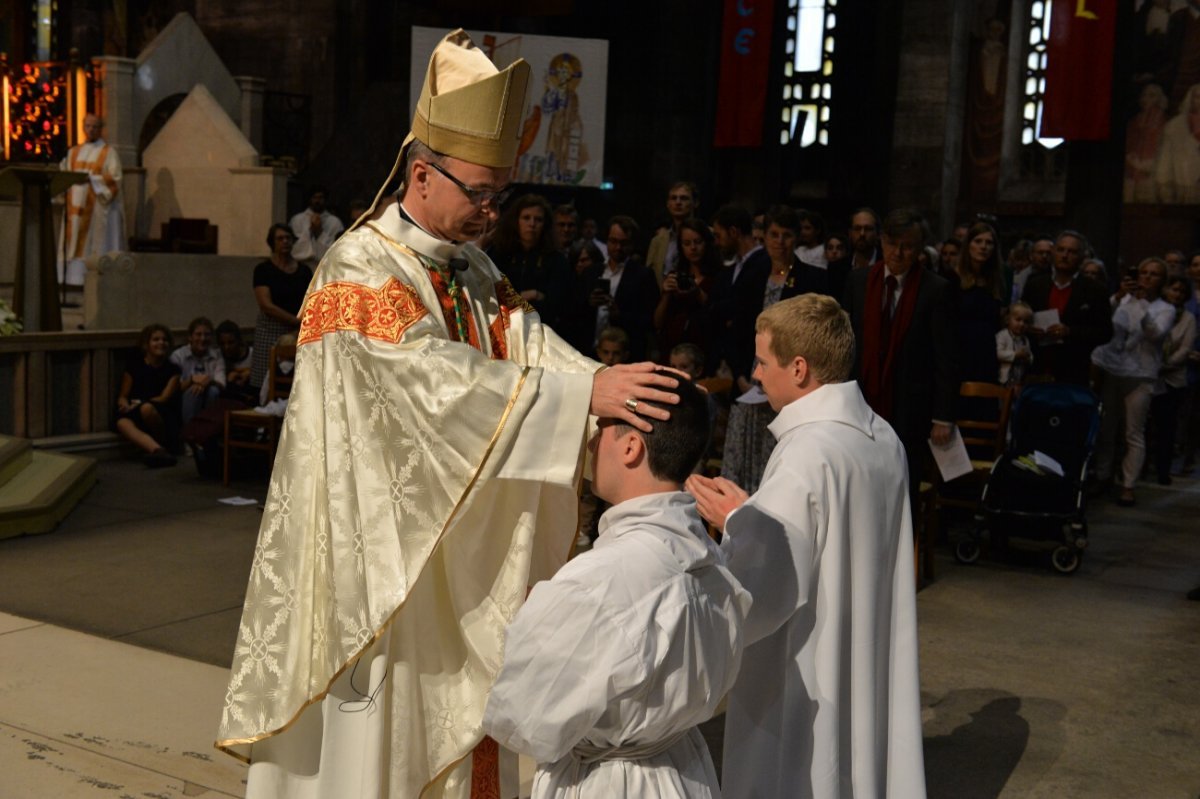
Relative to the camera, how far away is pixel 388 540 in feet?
9.05

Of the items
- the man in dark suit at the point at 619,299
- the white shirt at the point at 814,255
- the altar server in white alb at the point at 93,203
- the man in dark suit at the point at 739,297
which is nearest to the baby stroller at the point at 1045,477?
the man in dark suit at the point at 739,297

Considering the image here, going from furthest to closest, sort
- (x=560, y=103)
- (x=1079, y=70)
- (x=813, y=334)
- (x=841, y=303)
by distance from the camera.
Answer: (x=1079, y=70) → (x=560, y=103) → (x=841, y=303) → (x=813, y=334)

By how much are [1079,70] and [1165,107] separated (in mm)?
3081

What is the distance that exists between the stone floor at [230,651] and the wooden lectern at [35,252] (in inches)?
92.3

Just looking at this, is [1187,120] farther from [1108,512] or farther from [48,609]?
[48,609]

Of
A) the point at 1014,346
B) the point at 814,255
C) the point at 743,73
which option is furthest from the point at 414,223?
the point at 743,73

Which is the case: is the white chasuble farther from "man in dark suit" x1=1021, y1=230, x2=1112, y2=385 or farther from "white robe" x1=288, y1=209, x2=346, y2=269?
"white robe" x1=288, y1=209, x2=346, y2=269

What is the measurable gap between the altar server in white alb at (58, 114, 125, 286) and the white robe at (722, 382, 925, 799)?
39.8 ft

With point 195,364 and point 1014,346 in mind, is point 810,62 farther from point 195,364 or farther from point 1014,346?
point 195,364

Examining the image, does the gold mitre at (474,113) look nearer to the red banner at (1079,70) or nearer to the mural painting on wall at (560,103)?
the mural painting on wall at (560,103)

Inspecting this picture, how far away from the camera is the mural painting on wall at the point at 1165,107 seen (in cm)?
1650

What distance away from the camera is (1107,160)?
15.0 m

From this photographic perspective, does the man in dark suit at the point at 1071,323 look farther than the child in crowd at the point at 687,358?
Yes

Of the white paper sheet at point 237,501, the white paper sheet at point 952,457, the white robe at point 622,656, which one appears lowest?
the white paper sheet at point 237,501
